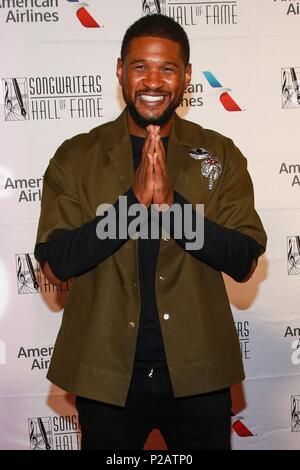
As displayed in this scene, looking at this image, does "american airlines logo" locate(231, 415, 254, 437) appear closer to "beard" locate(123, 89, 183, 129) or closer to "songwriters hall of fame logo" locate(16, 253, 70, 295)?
"songwriters hall of fame logo" locate(16, 253, 70, 295)

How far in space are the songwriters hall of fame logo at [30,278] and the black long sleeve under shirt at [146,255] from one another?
981 mm

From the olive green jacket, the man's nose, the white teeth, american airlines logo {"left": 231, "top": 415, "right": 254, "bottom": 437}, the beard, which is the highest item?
the man's nose

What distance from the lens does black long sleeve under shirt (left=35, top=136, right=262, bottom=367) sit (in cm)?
172

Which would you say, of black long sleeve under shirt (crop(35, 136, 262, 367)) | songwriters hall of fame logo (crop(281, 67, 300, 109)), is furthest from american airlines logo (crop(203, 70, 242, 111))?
black long sleeve under shirt (crop(35, 136, 262, 367))

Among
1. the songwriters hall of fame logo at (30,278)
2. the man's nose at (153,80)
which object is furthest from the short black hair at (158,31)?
the songwriters hall of fame logo at (30,278)

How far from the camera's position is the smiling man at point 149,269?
1782mm

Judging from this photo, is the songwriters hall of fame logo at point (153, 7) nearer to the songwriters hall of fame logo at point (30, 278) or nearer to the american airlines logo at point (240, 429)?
the songwriters hall of fame logo at point (30, 278)

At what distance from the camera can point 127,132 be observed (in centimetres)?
195

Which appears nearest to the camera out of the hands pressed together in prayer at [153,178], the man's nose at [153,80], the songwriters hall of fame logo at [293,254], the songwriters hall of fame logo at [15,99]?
the hands pressed together in prayer at [153,178]

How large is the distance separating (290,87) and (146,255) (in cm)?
135

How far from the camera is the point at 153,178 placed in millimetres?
1726

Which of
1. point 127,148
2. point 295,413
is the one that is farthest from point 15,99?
point 295,413

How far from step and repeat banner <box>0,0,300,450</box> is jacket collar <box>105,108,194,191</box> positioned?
0.85m

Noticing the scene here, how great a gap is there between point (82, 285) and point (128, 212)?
30 centimetres
